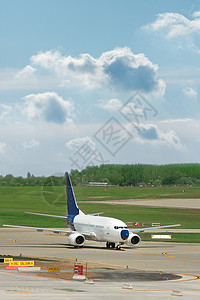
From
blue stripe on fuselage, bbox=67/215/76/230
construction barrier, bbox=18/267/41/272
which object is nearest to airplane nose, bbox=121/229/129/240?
blue stripe on fuselage, bbox=67/215/76/230

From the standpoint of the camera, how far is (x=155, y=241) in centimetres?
9931

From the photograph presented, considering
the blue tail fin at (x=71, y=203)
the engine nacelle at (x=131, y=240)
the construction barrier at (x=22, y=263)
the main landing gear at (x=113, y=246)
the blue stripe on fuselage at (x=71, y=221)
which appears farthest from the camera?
the blue tail fin at (x=71, y=203)

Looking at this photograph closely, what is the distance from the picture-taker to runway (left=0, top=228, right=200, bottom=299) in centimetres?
4428

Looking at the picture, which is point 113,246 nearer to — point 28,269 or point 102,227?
point 102,227

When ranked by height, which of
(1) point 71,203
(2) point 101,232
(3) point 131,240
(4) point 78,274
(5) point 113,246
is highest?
(1) point 71,203

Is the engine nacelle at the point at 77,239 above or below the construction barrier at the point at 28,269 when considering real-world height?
above

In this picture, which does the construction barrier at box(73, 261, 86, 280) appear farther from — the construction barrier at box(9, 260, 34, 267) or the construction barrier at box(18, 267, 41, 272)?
the construction barrier at box(9, 260, 34, 267)

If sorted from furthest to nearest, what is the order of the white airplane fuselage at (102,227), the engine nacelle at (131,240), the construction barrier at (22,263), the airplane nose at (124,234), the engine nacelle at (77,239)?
the engine nacelle at (77,239) → the engine nacelle at (131,240) → the white airplane fuselage at (102,227) → the airplane nose at (124,234) → the construction barrier at (22,263)

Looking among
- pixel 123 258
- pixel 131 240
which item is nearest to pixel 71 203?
pixel 131 240

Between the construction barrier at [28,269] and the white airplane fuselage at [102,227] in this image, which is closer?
the construction barrier at [28,269]

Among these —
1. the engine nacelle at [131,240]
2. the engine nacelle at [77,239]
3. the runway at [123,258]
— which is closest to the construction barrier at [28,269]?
the runway at [123,258]

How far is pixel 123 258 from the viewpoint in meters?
70.3

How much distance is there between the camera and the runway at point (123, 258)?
44.3 metres

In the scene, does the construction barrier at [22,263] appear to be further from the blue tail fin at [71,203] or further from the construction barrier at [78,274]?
the blue tail fin at [71,203]
